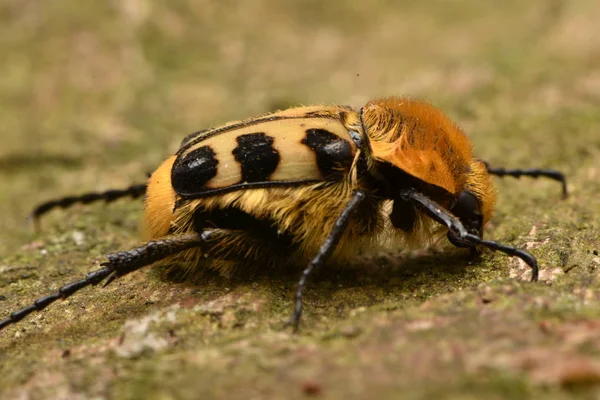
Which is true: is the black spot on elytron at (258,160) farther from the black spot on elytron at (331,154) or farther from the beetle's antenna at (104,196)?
the beetle's antenna at (104,196)

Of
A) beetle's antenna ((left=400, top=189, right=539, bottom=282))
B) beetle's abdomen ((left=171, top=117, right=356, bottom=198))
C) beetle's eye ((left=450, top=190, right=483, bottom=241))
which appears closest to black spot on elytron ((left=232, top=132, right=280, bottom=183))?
beetle's abdomen ((left=171, top=117, right=356, bottom=198))

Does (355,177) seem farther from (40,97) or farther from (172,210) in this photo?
(40,97)

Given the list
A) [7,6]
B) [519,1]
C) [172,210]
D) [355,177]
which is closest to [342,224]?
[355,177]

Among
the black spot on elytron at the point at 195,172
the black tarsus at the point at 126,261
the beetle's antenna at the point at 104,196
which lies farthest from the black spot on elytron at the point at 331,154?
the beetle's antenna at the point at 104,196

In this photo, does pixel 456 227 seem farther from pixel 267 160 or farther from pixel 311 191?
pixel 267 160

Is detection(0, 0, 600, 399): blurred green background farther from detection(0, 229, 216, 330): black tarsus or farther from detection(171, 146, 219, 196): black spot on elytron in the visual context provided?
detection(171, 146, 219, 196): black spot on elytron

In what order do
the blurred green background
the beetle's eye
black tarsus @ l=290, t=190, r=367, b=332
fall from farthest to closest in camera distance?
the beetle's eye, black tarsus @ l=290, t=190, r=367, b=332, the blurred green background
